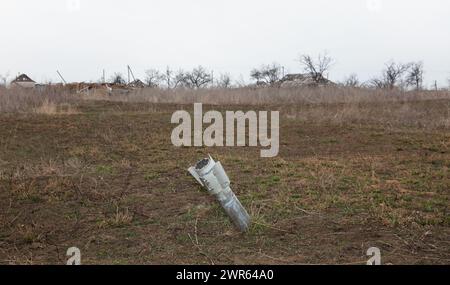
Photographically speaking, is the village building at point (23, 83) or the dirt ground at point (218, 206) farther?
the village building at point (23, 83)

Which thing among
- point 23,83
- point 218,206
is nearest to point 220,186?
point 218,206

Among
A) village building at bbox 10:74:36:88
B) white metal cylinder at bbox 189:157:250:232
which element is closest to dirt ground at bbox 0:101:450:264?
white metal cylinder at bbox 189:157:250:232

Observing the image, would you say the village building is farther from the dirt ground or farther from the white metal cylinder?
the white metal cylinder

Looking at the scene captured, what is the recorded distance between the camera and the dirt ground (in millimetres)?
3934

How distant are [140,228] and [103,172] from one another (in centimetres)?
241

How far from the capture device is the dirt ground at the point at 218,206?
393 cm

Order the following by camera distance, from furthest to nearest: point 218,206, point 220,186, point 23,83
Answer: point 23,83 < point 218,206 < point 220,186

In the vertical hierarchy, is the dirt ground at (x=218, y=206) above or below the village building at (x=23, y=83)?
below

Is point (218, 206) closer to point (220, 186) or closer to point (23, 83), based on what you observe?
point (220, 186)

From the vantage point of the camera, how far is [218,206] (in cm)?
496

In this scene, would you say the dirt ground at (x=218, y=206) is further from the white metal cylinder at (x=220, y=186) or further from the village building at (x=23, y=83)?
the village building at (x=23, y=83)

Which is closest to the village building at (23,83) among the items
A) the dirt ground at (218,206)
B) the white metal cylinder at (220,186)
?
the dirt ground at (218,206)

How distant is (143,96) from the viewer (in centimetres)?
1844

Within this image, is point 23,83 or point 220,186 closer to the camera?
point 220,186
